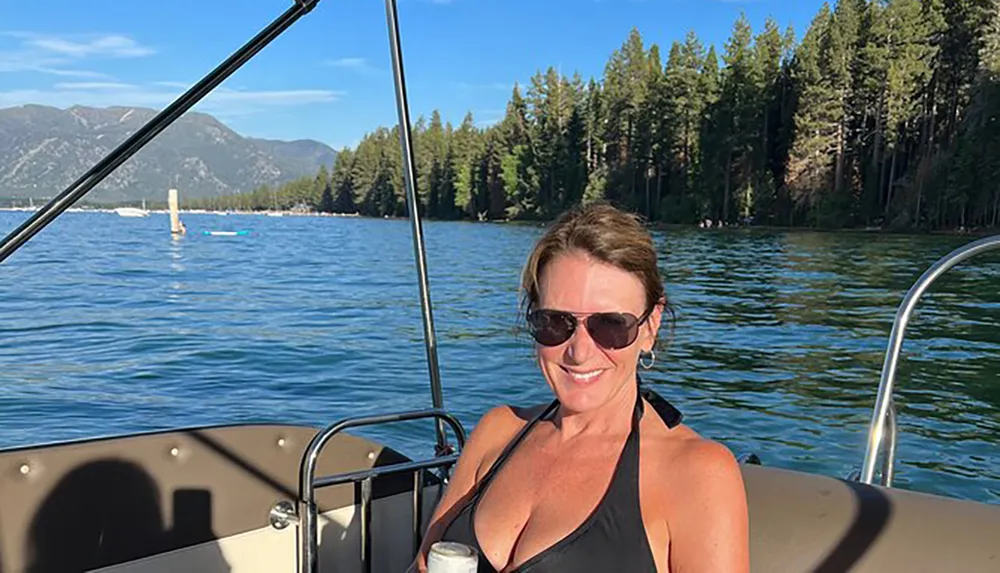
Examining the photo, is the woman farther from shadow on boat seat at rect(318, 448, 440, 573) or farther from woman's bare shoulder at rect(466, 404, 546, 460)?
shadow on boat seat at rect(318, 448, 440, 573)

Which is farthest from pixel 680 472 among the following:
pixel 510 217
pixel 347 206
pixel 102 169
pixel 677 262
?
pixel 347 206

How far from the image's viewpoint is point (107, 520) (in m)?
2.40

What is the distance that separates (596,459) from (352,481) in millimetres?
1028

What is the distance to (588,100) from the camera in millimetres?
70375

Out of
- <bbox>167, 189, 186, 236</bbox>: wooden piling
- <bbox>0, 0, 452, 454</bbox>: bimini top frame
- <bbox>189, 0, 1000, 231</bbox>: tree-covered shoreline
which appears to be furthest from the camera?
<bbox>167, 189, 186, 236</bbox>: wooden piling

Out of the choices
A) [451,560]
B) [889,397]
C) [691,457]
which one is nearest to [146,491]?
[451,560]

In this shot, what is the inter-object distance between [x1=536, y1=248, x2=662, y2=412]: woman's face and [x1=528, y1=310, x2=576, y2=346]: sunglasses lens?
1 centimetres

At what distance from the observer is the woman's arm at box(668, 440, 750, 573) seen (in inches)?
59.2

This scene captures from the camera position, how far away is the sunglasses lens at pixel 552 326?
1.77 metres

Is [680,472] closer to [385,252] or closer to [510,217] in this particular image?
[385,252]

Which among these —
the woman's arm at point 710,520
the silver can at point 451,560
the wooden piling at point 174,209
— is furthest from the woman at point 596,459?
the wooden piling at point 174,209

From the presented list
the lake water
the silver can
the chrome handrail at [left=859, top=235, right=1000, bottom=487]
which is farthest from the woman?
the chrome handrail at [left=859, top=235, right=1000, bottom=487]

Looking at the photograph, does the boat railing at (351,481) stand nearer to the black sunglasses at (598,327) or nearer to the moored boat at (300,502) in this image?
the moored boat at (300,502)

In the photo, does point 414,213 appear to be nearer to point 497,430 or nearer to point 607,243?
point 497,430
